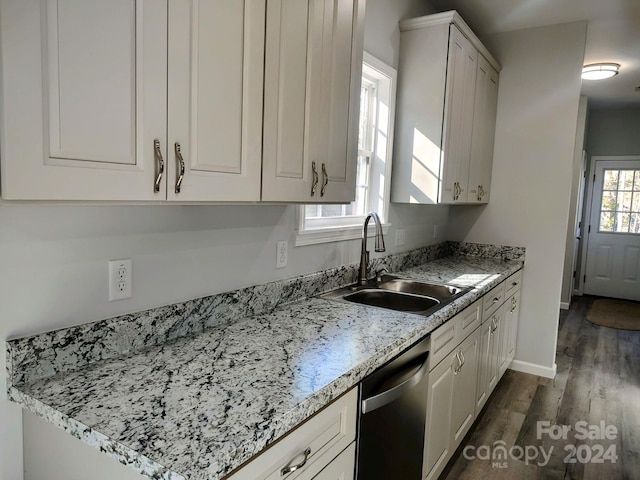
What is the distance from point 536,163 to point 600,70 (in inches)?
62.1

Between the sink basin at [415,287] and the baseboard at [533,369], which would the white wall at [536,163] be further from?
the sink basin at [415,287]

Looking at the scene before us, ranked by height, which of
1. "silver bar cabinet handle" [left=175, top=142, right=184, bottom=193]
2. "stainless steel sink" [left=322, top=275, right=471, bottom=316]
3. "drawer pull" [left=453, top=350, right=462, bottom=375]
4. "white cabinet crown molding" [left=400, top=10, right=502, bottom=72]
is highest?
"white cabinet crown molding" [left=400, top=10, right=502, bottom=72]

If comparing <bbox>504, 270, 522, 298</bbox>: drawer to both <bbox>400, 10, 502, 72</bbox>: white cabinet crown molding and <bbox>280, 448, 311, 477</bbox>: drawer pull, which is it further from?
<bbox>280, 448, 311, 477</bbox>: drawer pull

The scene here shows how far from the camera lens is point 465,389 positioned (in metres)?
2.40

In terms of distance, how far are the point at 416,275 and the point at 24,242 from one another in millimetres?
2179

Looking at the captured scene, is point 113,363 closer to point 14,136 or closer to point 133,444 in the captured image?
point 133,444

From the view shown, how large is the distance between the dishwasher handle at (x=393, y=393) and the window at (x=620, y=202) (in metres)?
6.02

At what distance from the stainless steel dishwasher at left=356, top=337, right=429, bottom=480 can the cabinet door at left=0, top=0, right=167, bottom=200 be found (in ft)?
2.93

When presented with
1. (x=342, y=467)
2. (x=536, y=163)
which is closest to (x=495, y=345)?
(x=536, y=163)

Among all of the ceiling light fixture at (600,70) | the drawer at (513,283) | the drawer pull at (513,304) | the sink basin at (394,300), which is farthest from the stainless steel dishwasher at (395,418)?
the ceiling light fixture at (600,70)

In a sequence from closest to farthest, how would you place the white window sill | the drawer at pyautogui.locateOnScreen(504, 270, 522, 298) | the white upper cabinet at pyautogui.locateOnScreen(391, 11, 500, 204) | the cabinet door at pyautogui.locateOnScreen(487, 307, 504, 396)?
the white window sill
the white upper cabinet at pyautogui.locateOnScreen(391, 11, 500, 204)
the cabinet door at pyautogui.locateOnScreen(487, 307, 504, 396)
the drawer at pyautogui.locateOnScreen(504, 270, 522, 298)

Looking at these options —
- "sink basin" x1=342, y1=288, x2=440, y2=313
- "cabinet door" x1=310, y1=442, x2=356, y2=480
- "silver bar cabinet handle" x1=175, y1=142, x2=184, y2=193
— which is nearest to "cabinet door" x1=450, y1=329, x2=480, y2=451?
"sink basin" x1=342, y1=288, x2=440, y2=313

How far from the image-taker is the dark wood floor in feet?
7.88

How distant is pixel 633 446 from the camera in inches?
104
